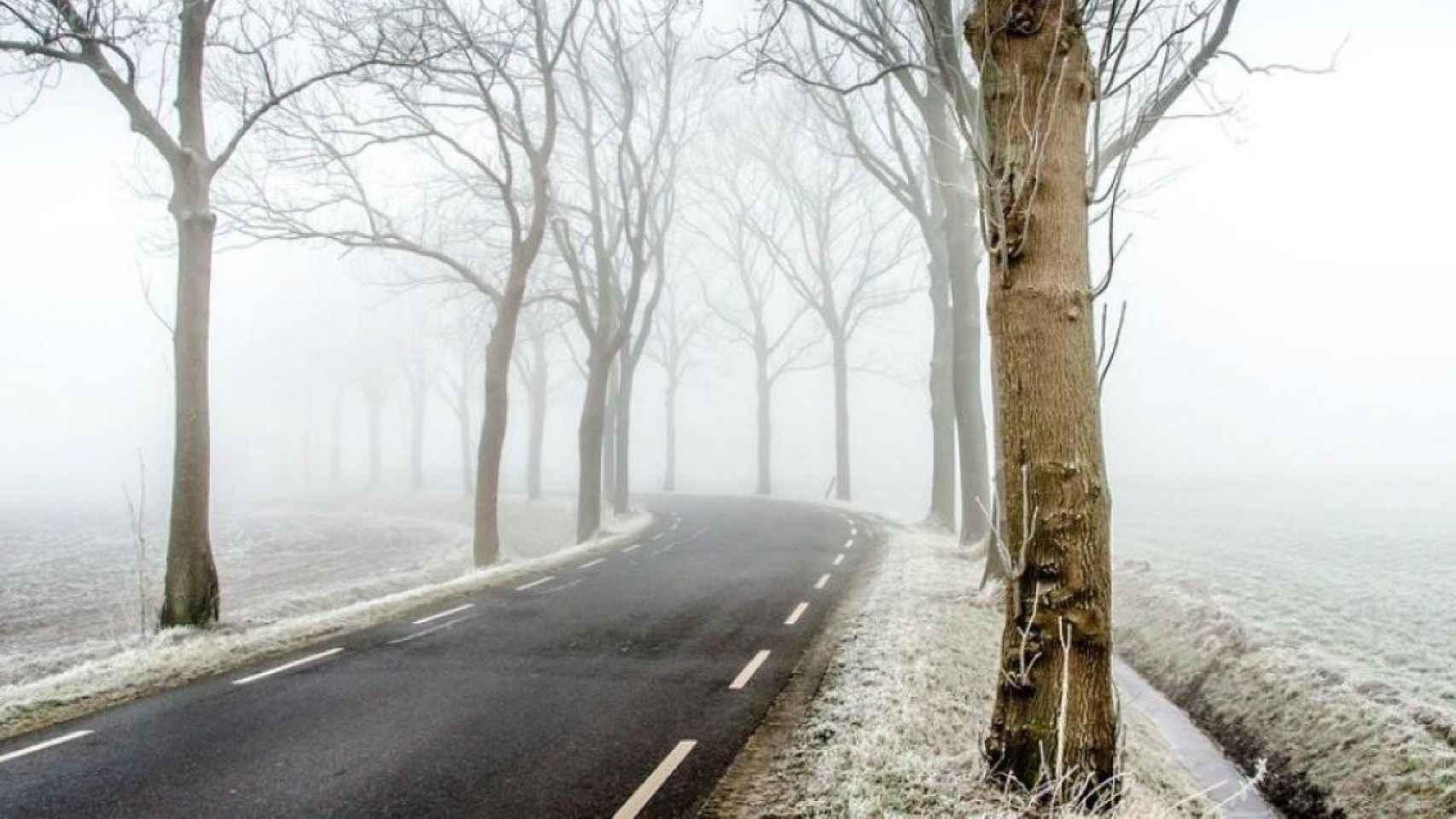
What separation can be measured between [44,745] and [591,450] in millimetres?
15792

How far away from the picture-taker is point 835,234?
31422 millimetres

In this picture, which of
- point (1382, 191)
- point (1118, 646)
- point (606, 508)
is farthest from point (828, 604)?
point (1382, 191)

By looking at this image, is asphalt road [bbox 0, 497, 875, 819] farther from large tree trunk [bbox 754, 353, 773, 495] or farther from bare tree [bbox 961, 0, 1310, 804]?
large tree trunk [bbox 754, 353, 773, 495]

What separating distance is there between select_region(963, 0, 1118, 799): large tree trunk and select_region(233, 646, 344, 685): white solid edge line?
683cm

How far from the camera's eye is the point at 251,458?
88062 millimetres

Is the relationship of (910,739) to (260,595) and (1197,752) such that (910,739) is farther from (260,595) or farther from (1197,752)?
(260,595)

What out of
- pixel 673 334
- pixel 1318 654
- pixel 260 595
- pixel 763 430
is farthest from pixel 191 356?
pixel 673 334

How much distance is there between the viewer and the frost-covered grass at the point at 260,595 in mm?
7723

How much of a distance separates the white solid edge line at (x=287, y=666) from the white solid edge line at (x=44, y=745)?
1466 mm

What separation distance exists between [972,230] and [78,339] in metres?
125

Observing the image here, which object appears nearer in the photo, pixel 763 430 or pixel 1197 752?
pixel 1197 752

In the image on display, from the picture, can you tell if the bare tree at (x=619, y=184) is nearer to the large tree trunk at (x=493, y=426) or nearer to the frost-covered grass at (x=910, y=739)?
the large tree trunk at (x=493, y=426)


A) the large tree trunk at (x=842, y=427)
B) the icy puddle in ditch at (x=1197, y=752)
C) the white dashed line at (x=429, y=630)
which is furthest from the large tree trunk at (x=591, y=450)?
the icy puddle in ditch at (x=1197, y=752)

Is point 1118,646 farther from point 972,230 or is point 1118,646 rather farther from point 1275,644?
point 972,230
